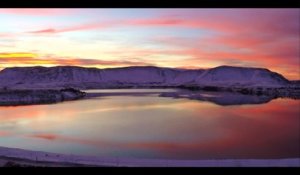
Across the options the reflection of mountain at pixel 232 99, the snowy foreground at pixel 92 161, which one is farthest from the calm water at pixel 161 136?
the reflection of mountain at pixel 232 99

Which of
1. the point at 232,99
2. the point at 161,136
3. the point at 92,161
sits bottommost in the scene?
the point at 161,136

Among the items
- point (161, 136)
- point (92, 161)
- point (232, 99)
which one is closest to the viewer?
point (92, 161)

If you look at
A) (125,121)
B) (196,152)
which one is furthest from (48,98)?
(196,152)

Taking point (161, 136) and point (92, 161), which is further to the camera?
point (161, 136)

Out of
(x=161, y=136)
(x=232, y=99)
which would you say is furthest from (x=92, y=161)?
(x=232, y=99)

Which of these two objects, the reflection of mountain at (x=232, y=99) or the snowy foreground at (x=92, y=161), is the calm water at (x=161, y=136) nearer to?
the snowy foreground at (x=92, y=161)

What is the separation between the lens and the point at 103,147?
711 centimetres

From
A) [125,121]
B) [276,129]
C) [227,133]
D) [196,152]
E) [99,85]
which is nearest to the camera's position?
[196,152]

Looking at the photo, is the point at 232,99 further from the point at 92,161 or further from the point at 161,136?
the point at 92,161

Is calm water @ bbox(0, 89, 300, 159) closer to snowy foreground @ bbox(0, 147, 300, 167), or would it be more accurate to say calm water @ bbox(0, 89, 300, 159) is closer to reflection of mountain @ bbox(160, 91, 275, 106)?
snowy foreground @ bbox(0, 147, 300, 167)

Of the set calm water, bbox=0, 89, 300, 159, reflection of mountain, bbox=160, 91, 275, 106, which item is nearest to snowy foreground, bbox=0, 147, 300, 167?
calm water, bbox=0, 89, 300, 159

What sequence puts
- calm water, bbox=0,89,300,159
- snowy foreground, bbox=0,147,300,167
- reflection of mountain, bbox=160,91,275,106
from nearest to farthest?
snowy foreground, bbox=0,147,300,167
calm water, bbox=0,89,300,159
reflection of mountain, bbox=160,91,275,106
